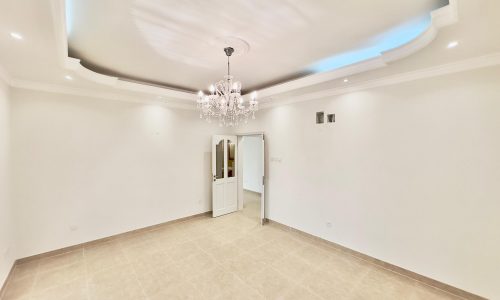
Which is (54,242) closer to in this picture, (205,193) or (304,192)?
(205,193)

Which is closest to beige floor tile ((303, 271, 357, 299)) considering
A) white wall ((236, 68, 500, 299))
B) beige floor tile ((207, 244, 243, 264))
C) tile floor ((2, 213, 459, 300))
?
tile floor ((2, 213, 459, 300))

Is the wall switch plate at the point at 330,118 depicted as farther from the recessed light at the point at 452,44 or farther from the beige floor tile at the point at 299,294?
the beige floor tile at the point at 299,294

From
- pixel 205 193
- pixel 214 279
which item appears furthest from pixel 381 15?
pixel 205 193

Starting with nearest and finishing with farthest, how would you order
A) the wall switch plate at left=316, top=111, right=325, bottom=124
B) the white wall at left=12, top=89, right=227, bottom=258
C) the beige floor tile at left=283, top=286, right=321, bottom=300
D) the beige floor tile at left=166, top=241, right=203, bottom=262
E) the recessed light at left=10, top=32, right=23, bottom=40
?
1. the recessed light at left=10, top=32, right=23, bottom=40
2. the beige floor tile at left=283, top=286, right=321, bottom=300
3. the white wall at left=12, top=89, right=227, bottom=258
4. the beige floor tile at left=166, top=241, right=203, bottom=262
5. the wall switch plate at left=316, top=111, right=325, bottom=124

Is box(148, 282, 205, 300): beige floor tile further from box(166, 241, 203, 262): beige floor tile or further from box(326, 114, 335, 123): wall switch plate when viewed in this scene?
box(326, 114, 335, 123): wall switch plate

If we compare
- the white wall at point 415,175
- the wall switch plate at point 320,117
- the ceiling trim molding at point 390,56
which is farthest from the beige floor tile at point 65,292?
the wall switch plate at point 320,117

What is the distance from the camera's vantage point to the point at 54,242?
11.5ft

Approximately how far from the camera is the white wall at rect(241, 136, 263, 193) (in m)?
8.05

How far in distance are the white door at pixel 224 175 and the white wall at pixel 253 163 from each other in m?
2.26

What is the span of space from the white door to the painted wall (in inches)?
138

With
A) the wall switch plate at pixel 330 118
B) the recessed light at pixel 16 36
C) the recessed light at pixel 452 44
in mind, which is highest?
the recessed light at pixel 16 36

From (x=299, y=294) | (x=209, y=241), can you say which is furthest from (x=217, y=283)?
(x=209, y=241)

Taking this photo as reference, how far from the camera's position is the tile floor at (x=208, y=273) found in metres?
2.62

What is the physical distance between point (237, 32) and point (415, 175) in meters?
3.14
